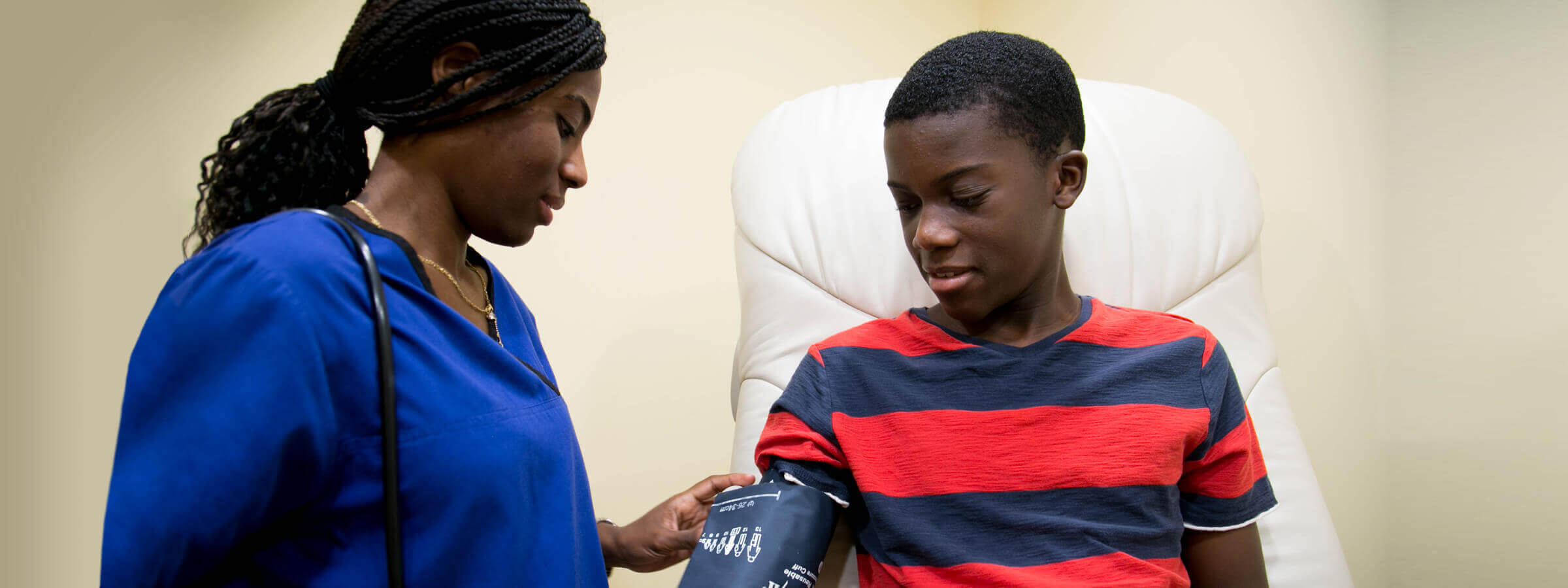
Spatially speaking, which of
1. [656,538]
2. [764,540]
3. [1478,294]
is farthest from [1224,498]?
[1478,294]

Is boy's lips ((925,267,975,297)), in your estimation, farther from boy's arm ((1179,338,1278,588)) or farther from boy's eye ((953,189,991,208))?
boy's arm ((1179,338,1278,588))

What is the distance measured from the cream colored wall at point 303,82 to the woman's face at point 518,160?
1.97 feet

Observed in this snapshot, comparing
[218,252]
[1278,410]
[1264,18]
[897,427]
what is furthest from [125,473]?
[1264,18]

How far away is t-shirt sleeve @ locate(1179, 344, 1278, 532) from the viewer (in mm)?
874

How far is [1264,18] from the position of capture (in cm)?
146

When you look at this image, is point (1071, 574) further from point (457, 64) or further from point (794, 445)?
point (457, 64)

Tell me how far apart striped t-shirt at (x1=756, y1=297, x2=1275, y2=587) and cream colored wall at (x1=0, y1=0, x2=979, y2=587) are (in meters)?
0.61

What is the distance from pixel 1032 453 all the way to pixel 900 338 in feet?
0.59

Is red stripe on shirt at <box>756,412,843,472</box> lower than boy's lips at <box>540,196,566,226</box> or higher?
lower

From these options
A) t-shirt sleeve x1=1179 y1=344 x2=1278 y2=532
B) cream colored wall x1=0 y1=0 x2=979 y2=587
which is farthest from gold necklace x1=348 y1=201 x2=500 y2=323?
t-shirt sleeve x1=1179 y1=344 x2=1278 y2=532

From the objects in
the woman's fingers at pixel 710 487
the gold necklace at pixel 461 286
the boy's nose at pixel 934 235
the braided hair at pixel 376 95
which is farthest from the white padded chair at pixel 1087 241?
the braided hair at pixel 376 95

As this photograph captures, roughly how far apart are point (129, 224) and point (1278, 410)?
4.42 ft

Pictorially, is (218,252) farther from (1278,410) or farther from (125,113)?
(1278,410)

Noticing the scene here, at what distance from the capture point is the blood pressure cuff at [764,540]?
2.69 ft
